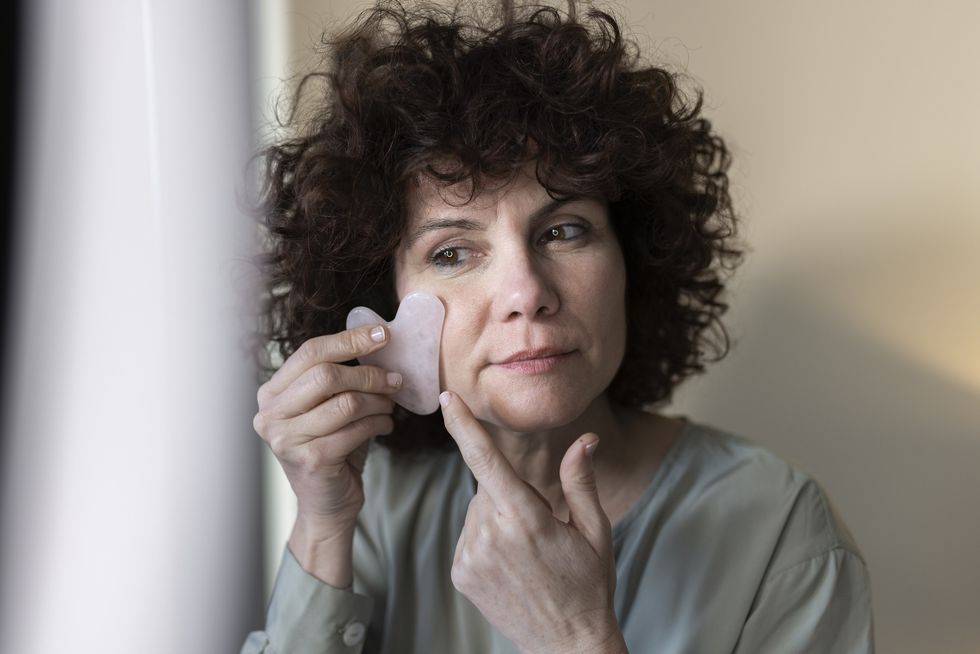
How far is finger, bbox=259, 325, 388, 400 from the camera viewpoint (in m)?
1.40

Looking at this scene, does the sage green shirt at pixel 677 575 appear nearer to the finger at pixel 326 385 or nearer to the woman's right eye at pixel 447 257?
the finger at pixel 326 385

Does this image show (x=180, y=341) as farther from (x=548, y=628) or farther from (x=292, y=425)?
(x=548, y=628)

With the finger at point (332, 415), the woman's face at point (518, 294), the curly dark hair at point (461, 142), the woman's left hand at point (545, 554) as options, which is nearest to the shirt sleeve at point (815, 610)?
the woman's left hand at point (545, 554)

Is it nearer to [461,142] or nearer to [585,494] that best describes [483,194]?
[461,142]

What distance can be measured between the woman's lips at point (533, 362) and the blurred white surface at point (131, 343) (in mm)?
578

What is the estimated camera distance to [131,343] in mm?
1665

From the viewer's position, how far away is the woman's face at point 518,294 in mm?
1344

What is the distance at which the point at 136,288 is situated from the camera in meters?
1.67

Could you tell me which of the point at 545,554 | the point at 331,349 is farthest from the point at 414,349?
the point at 545,554

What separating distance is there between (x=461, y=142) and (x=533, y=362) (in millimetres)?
305

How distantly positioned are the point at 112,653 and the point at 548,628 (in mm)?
765

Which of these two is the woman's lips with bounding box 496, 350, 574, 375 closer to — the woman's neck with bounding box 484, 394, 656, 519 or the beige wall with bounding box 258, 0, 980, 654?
the woman's neck with bounding box 484, 394, 656, 519

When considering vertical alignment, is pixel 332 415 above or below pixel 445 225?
below

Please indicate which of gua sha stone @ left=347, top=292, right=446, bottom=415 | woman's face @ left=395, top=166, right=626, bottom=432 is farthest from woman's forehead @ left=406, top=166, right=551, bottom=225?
gua sha stone @ left=347, top=292, right=446, bottom=415
